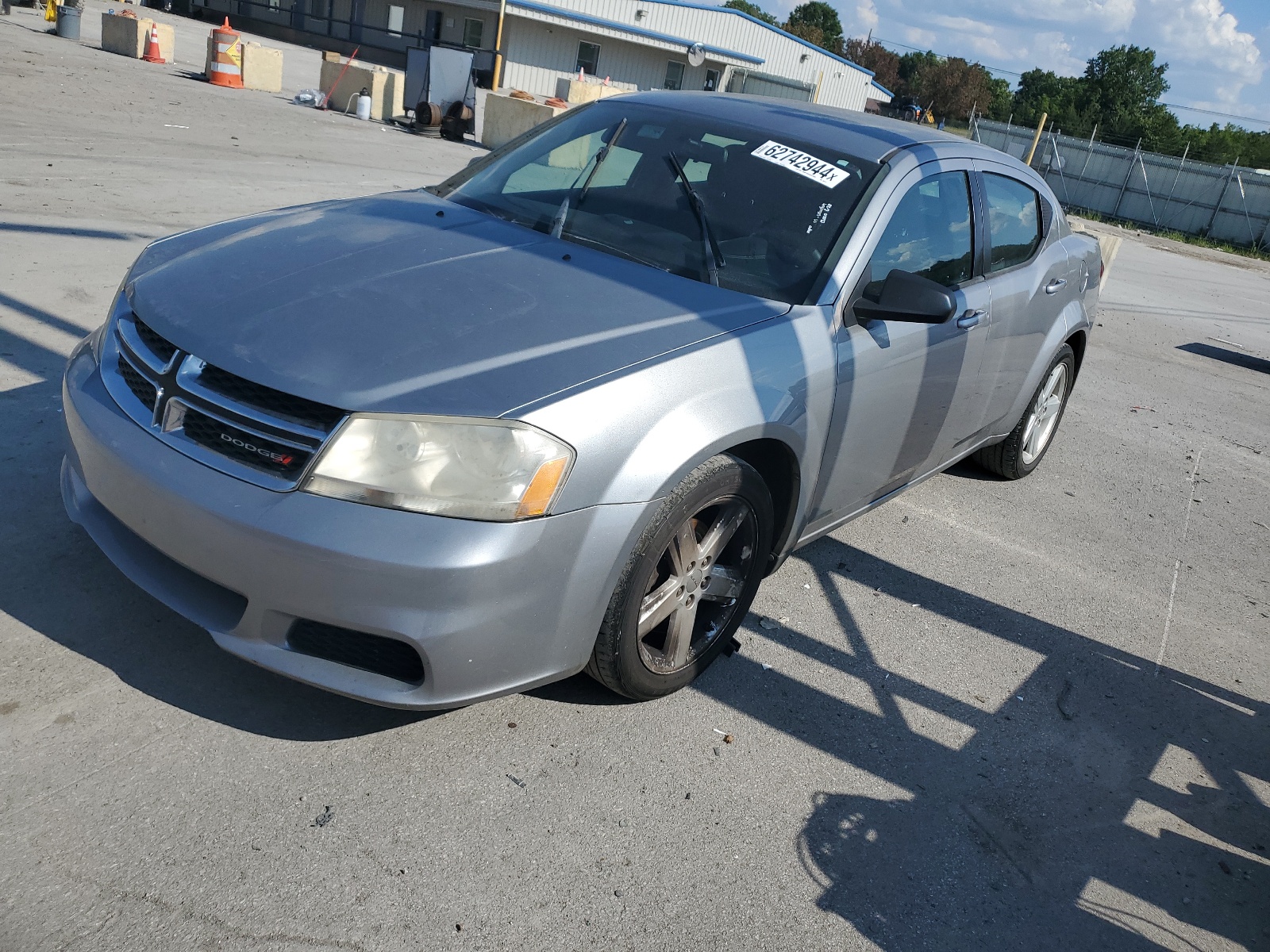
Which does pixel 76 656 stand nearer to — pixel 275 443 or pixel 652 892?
pixel 275 443

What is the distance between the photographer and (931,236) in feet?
12.8

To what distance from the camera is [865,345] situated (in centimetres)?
341

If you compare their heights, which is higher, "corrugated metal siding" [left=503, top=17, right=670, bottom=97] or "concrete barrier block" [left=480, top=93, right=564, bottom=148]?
"corrugated metal siding" [left=503, top=17, right=670, bottom=97]

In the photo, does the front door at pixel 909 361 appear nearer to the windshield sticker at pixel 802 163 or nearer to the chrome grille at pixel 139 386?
the windshield sticker at pixel 802 163

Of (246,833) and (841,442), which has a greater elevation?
(841,442)

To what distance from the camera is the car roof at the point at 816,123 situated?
3809mm

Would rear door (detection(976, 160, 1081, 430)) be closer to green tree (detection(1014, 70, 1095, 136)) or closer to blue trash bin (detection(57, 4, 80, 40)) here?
blue trash bin (detection(57, 4, 80, 40))

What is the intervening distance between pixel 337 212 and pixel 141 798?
2.10 m

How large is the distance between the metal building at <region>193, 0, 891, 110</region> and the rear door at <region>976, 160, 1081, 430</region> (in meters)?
34.0

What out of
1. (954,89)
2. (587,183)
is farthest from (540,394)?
(954,89)

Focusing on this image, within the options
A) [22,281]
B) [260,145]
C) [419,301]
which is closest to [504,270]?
[419,301]


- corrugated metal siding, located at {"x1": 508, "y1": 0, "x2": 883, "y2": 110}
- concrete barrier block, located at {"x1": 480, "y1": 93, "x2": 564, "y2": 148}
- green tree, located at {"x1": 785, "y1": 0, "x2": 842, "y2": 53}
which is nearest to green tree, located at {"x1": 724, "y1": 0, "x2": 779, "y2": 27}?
green tree, located at {"x1": 785, "y1": 0, "x2": 842, "y2": 53}

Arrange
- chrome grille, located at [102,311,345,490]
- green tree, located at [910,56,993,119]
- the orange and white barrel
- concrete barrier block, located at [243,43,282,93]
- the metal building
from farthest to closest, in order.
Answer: green tree, located at [910,56,993,119] → the metal building → concrete barrier block, located at [243,43,282,93] → the orange and white barrel → chrome grille, located at [102,311,345,490]

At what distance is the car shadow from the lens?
8.66ft
